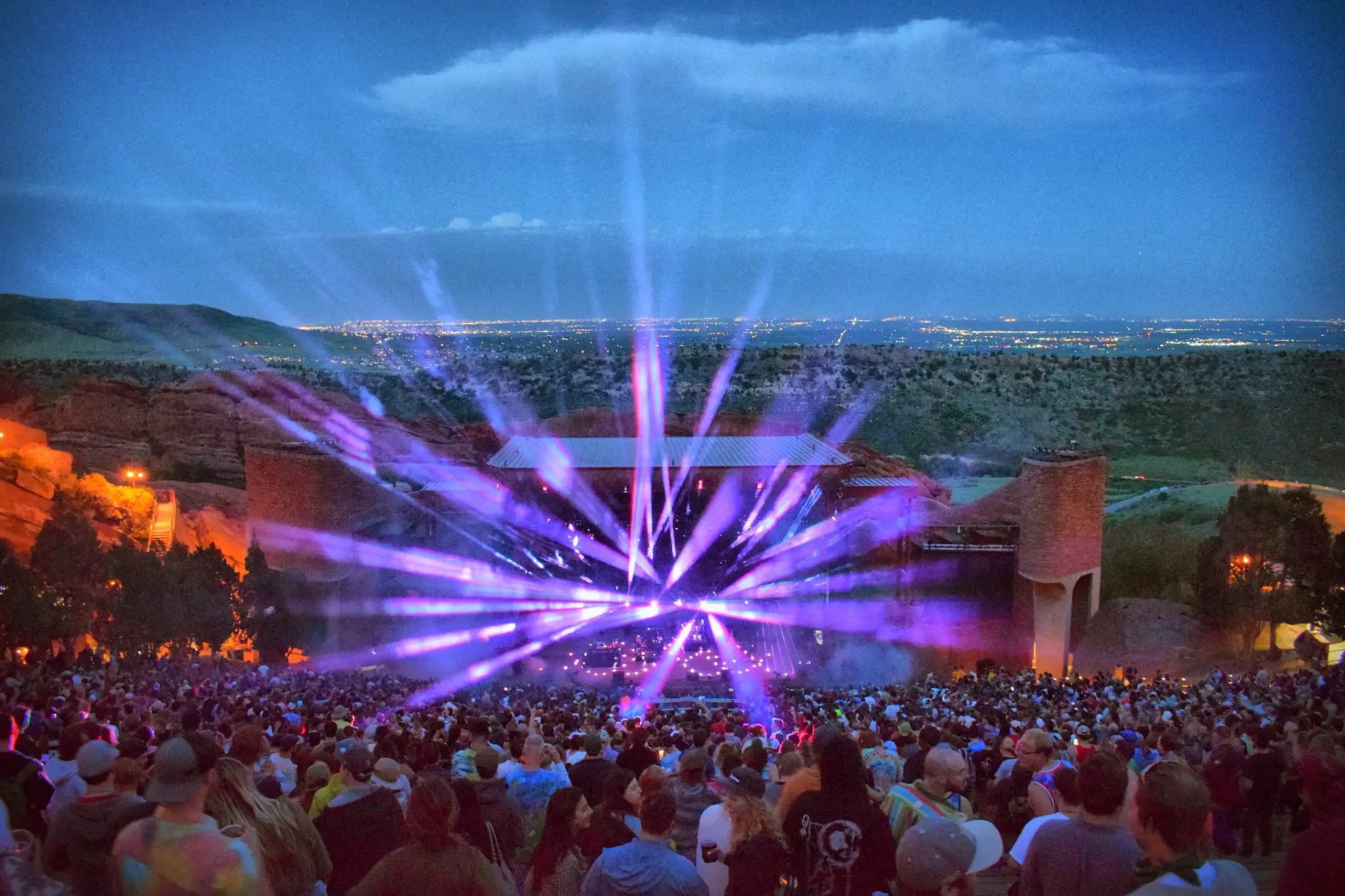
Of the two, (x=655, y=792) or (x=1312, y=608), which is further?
(x=1312, y=608)

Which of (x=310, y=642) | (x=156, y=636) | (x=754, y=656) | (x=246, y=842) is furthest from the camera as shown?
(x=310, y=642)

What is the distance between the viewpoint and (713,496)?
3167cm

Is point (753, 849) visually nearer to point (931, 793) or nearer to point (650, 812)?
point (650, 812)

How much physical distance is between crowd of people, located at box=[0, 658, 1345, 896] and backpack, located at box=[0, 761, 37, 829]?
1 centimetres

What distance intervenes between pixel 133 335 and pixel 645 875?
114 m

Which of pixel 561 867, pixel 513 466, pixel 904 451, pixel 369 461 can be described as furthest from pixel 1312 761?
pixel 904 451

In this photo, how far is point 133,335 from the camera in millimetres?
103500

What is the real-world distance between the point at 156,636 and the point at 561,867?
18.5 m

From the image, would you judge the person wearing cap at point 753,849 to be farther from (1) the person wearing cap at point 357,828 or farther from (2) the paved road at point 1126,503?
(2) the paved road at point 1126,503

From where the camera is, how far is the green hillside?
89.8m

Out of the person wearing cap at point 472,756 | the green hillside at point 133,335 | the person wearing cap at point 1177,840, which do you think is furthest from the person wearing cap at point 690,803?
the green hillside at point 133,335

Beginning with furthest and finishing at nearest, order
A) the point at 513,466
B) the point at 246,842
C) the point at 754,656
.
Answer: the point at 513,466 < the point at 754,656 < the point at 246,842

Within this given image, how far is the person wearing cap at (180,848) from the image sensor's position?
338cm

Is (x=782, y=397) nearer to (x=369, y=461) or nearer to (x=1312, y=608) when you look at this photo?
(x=369, y=461)
